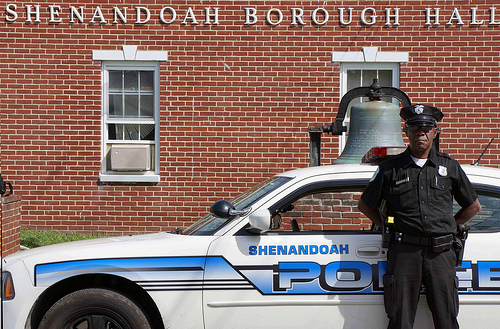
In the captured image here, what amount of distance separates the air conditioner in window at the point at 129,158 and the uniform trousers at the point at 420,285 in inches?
257

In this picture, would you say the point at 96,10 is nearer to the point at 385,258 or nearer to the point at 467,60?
the point at 467,60

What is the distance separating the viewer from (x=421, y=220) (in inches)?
162

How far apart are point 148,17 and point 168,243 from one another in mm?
6349

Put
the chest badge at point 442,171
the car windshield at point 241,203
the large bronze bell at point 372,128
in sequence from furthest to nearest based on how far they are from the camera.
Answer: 1. the large bronze bell at point 372,128
2. the car windshield at point 241,203
3. the chest badge at point 442,171

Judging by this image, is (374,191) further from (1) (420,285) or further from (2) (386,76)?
(2) (386,76)

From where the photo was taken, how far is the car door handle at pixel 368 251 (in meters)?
4.32

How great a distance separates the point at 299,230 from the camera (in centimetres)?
471

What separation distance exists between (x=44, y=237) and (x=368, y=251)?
21.8 ft

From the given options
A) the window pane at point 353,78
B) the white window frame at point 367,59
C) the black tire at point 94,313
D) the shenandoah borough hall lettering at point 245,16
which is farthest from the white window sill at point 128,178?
the black tire at point 94,313

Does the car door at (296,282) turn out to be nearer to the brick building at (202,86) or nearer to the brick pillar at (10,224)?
the brick pillar at (10,224)

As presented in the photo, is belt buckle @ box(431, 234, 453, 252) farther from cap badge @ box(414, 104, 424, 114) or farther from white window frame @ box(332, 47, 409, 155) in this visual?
white window frame @ box(332, 47, 409, 155)

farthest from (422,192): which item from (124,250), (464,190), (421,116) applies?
(124,250)

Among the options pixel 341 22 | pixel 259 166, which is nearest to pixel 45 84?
pixel 259 166

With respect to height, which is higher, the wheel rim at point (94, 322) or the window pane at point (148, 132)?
the window pane at point (148, 132)
